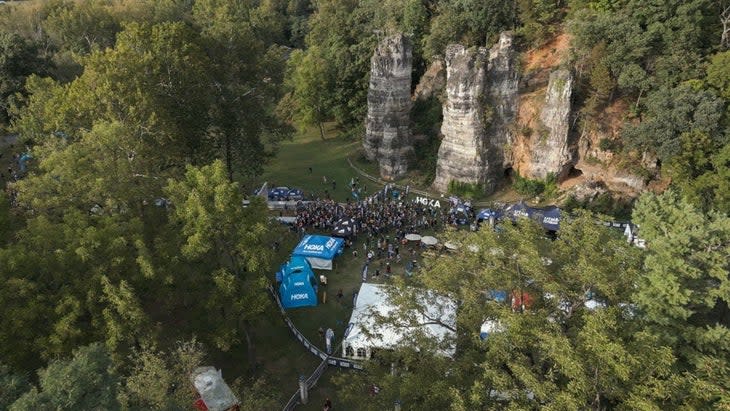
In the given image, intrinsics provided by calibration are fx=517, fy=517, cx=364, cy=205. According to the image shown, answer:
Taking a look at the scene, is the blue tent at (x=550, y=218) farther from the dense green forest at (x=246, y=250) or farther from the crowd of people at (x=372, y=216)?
the dense green forest at (x=246, y=250)

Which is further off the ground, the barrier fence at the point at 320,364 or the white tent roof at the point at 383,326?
the white tent roof at the point at 383,326

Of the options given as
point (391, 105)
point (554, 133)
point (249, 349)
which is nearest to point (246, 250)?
point (249, 349)

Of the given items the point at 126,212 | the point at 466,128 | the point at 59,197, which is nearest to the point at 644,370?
the point at 126,212

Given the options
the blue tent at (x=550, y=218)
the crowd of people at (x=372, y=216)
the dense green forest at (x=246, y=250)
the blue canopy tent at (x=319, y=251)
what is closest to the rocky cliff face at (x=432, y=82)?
the dense green forest at (x=246, y=250)

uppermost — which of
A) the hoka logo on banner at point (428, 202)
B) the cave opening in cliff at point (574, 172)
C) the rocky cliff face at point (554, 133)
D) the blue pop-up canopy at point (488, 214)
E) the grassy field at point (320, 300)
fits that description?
the rocky cliff face at point (554, 133)

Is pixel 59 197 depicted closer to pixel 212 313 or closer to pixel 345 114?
pixel 212 313

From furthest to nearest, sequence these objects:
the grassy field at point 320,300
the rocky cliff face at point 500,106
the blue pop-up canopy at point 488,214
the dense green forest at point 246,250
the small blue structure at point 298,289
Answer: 1. the rocky cliff face at point 500,106
2. the blue pop-up canopy at point 488,214
3. the small blue structure at point 298,289
4. the grassy field at point 320,300
5. the dense green forest at point 246,250

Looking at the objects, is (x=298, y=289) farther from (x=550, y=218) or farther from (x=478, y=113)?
(x=478, y=113)
